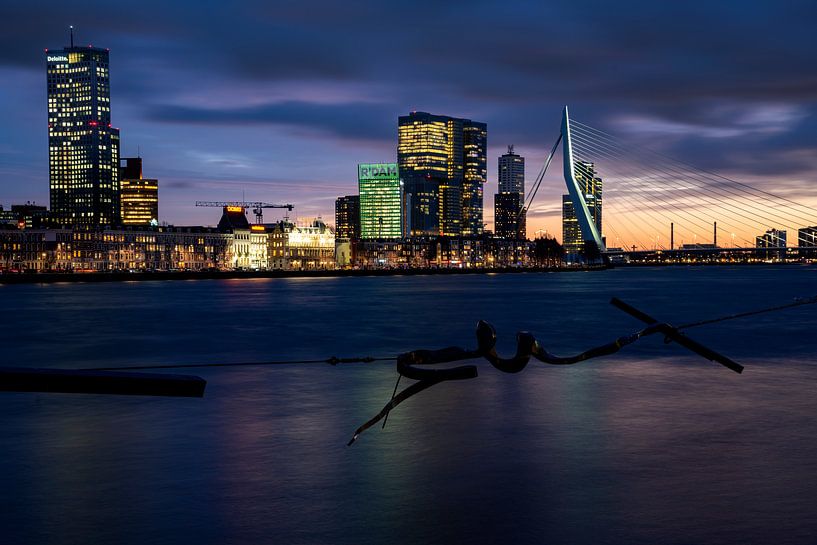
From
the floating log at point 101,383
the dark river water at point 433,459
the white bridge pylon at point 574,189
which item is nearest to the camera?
the floating log at point 101,383

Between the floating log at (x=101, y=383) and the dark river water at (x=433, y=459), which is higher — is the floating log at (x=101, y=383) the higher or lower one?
the higher one

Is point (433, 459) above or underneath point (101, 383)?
underneath

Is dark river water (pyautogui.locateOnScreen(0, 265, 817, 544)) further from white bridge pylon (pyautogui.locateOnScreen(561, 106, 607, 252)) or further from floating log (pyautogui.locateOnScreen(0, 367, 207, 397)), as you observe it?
white bridge pylon (pyautogui.locateOnScreen(561, 106, 607, 252))

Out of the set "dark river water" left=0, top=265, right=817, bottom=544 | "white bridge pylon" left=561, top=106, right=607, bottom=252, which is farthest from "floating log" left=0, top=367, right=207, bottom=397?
"white bridge pylon" left=561, top=106, right=607, bottom=252

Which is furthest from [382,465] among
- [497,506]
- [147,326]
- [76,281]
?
[76,281]

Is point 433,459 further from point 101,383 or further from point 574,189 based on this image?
point 574,189

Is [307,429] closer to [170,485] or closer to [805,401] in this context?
[170,485]

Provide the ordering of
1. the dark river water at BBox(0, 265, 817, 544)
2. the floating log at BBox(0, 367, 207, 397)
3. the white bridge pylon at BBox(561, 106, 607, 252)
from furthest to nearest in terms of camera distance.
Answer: the white bridge pylon at BBox(561, 106, 607, 252), the dark river water at BBox(0, 265, 817, 544), the floating log at BBox(0, 367, 207, 397)

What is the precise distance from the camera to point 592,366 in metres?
32.8

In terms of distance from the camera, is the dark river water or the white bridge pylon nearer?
the dark river water

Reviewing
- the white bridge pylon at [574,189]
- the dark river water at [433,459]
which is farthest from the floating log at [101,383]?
the white bridge pylon at [574,189]

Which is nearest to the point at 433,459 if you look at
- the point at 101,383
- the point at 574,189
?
the point at 101,383

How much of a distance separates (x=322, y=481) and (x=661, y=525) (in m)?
5.66

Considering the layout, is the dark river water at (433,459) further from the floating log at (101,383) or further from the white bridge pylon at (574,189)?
the white bridge pylon at (574,189)
